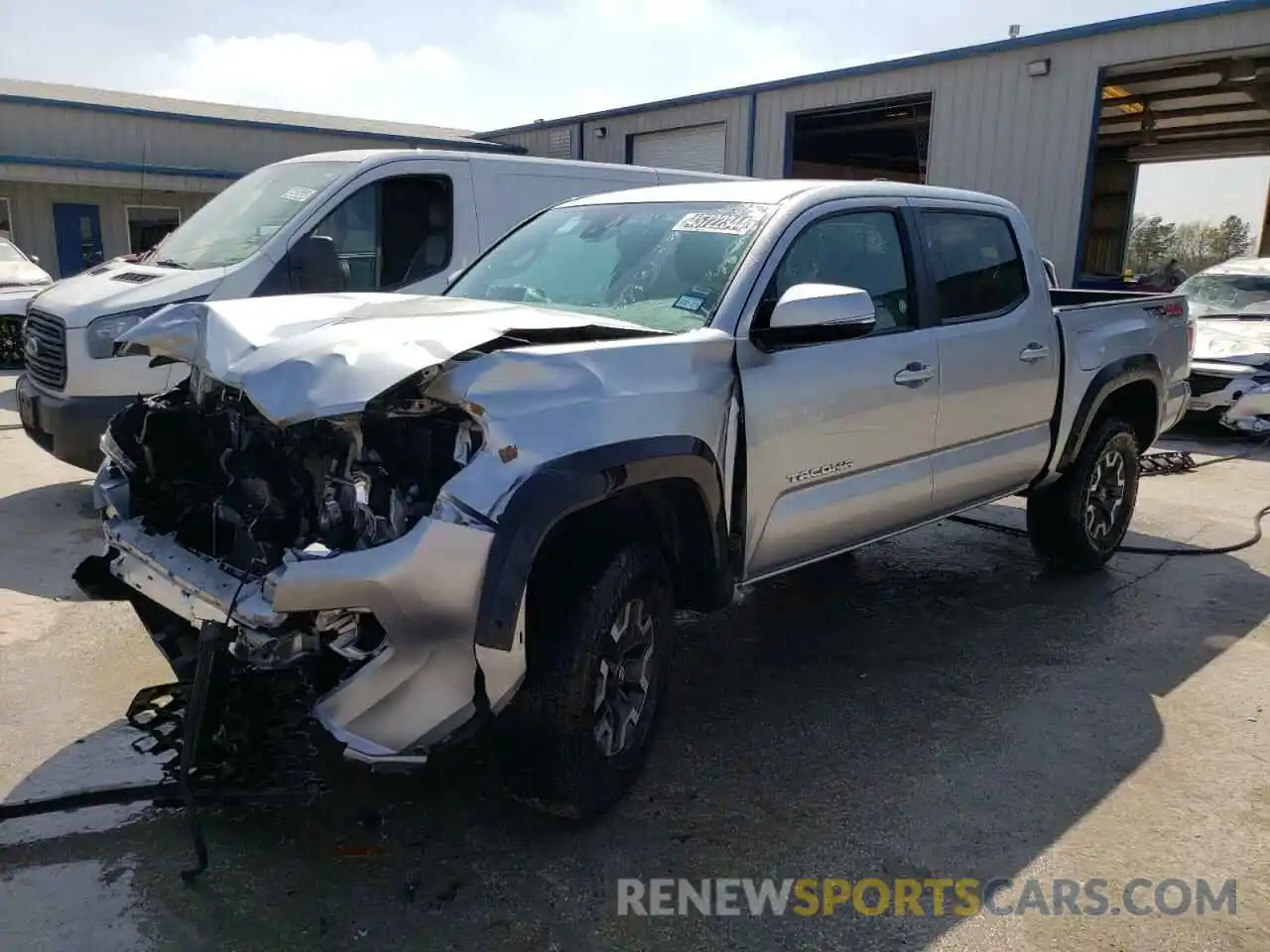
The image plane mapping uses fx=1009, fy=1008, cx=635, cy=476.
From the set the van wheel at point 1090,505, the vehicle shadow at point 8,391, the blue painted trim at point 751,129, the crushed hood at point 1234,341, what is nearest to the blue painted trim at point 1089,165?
the crushed hood at point 1234,341

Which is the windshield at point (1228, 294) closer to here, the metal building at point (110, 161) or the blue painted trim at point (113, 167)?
the metal building at point (110, 161)

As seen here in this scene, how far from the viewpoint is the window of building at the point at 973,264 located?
4.45 meters

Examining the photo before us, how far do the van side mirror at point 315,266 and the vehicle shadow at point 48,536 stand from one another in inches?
74.9

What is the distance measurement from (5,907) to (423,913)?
109 centimetres

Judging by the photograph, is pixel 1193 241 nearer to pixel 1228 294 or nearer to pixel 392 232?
pixel 1228 294

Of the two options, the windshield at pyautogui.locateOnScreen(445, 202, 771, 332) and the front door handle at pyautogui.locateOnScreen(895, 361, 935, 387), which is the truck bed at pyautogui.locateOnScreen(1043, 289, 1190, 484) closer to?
the front door handle at pyautogui.locateOnScreen(895, 361, 935, 387)

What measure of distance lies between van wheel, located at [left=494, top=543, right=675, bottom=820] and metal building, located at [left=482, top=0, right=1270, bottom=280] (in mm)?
11923

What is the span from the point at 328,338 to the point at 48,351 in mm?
4179

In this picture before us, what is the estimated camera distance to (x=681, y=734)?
372 centimetres

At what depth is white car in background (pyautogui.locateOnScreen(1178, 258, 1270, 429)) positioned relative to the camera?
987cm

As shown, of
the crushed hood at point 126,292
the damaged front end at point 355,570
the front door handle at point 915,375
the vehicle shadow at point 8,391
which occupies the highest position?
the crushed hood at point 126,292

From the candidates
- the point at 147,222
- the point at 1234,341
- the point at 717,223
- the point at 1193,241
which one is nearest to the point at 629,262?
the point at 717,223

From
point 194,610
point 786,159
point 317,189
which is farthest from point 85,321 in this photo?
point 786,159

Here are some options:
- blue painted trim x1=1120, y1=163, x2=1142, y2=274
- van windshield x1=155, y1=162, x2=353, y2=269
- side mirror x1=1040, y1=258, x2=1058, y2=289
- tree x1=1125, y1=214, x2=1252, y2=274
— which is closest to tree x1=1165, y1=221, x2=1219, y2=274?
tree x1=1125, y1=214, x2=1252, y2=274
